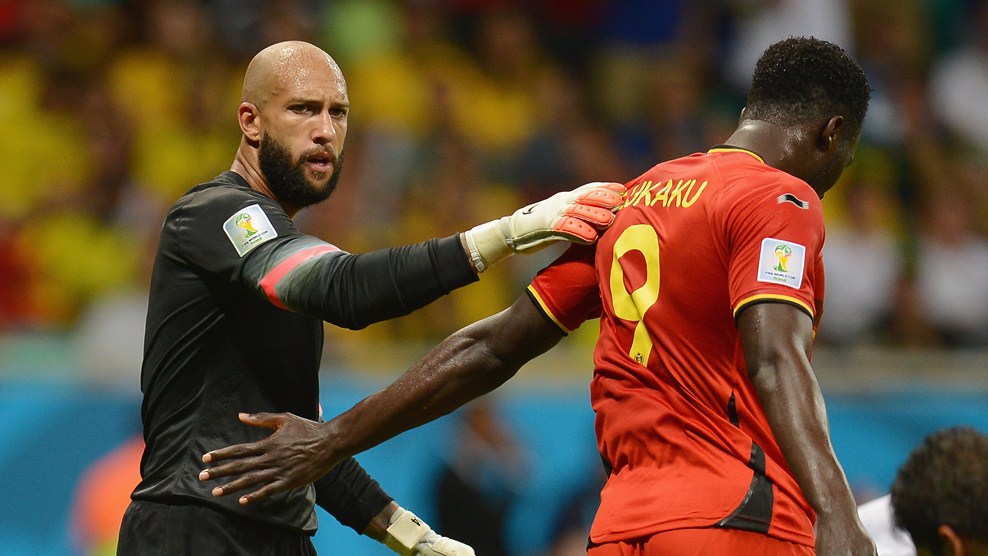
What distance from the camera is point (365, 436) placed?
4125 millimetres

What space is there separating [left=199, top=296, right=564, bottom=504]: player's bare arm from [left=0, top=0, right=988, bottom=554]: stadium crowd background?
393 cm

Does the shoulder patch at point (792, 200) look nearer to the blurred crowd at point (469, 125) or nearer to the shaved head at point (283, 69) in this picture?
the shaved head at point (283, 69)

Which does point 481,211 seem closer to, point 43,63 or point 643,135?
point 643,135

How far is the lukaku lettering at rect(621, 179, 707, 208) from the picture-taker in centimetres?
381

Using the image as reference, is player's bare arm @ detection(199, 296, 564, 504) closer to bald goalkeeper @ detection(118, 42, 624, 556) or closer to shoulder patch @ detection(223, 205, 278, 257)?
bald goalkeeper @ detection(118, 42, 624, 556)

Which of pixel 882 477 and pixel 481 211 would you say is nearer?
pixel 882 477

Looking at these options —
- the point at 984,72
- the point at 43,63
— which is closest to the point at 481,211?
the point at 43,63

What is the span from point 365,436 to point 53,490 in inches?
172

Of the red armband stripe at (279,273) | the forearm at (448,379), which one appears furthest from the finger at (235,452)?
the red armband stripe at (279,273)

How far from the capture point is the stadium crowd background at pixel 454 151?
8359 millimetres

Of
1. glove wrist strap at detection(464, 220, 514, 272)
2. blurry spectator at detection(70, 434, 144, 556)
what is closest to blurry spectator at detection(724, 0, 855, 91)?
blurry spectator at detection(70, 434, 144, 556)

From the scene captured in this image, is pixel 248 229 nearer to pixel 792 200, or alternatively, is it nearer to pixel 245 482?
pixel 245 482

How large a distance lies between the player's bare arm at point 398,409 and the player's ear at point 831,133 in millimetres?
967

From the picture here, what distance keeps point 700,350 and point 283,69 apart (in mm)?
1753
